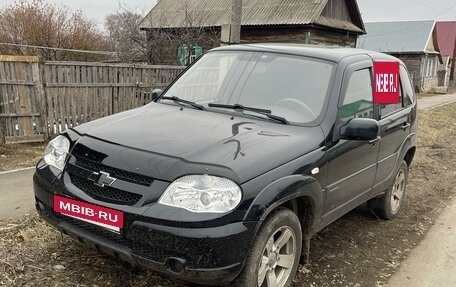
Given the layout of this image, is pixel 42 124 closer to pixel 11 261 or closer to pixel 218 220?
pixel 11 261

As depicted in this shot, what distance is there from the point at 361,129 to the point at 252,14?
18.3 m

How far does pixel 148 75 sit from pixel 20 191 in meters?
4.88

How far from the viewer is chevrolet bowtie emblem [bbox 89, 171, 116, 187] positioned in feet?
9.12

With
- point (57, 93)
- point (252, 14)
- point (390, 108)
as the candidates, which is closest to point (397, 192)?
point (390, 108)

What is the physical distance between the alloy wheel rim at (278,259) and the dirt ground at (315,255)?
0.45 metres

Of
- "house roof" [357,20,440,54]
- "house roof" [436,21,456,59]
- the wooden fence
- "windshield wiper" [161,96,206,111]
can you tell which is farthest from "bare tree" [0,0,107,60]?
"house roof" [436,21,456,59]

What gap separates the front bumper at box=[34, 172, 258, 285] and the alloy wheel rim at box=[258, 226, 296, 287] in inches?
12.3

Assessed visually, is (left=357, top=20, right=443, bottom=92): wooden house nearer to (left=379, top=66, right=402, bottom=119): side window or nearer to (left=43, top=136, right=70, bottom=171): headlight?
(left=379, top=66, right=402, bottom=119): side window

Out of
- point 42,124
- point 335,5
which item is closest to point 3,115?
point 42,124

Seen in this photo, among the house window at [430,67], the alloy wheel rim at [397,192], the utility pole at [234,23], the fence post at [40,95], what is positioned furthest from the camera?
the house window at [430,67]

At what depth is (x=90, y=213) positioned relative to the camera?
111 inches

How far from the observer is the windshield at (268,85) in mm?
3693

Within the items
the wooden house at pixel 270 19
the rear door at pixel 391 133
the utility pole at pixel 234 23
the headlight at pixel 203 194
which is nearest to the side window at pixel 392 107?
the rear door at pixel 391 133

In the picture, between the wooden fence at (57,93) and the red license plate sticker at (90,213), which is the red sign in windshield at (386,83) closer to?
the red license plate sticker at (90,213)
